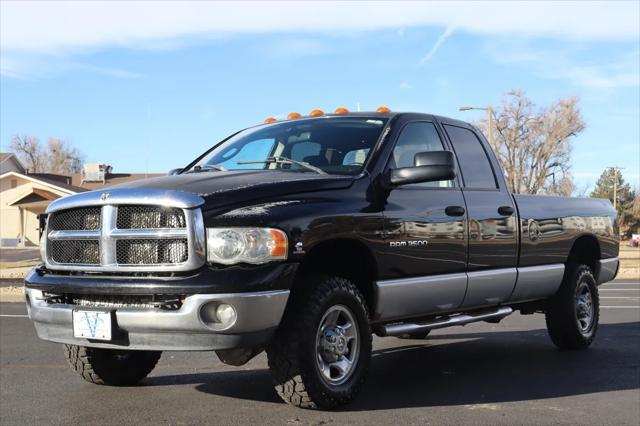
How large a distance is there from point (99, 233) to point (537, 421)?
114 inches

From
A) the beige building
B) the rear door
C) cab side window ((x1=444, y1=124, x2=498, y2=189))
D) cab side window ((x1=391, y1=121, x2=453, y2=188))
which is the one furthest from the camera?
the beige building

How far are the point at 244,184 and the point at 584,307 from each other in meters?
4.51

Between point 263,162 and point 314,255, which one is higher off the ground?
point 263,162

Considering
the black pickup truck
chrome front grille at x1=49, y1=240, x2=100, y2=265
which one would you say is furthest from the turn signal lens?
chrome front grille at x1=49, y1=240, x2=100, y2=265

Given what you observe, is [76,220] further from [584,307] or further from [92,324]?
[584,307]

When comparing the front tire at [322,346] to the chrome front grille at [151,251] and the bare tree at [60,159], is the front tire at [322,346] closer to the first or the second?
the chrome front grille at [151,251]

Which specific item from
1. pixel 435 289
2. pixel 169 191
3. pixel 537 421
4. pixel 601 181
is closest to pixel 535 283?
pixel 435 289

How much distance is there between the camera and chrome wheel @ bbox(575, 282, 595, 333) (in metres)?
7.82

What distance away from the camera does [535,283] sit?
23.2ft

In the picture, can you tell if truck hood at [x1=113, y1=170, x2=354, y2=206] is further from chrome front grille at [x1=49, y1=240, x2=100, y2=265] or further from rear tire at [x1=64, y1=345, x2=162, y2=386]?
rear tire at [x1=64, y1=345, x2=162, y2=386]

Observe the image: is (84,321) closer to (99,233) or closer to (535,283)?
(99,233)

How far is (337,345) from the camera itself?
4.98 m

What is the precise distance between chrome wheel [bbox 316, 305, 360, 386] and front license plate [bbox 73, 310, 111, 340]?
49.7 inches

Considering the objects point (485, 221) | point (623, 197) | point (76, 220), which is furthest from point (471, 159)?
point (623, 197)
